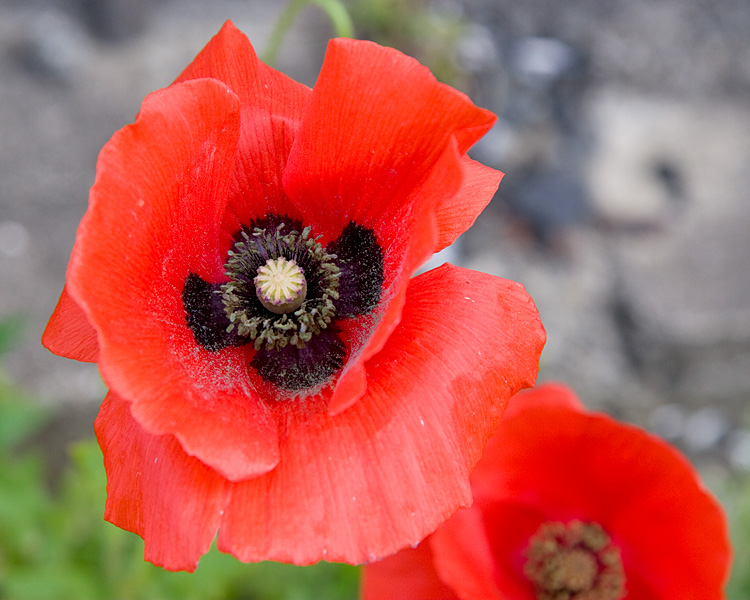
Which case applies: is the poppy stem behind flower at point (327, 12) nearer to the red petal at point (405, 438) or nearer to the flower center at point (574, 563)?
the red petal at point (405, 438)

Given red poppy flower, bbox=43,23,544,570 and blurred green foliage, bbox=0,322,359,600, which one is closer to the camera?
red poppy flower, bbox=43,23,544,570

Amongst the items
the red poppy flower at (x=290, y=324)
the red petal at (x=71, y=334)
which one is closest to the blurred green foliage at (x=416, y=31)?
the red poppy flower at (x=290, y=324)

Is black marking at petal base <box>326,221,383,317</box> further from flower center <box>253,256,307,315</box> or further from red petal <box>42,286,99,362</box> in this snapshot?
red petal <box>42,286,99,362</box>

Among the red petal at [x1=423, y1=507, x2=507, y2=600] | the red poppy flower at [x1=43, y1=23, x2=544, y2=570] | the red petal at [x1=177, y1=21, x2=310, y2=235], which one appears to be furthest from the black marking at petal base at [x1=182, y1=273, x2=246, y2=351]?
the red petal at [x1=423, y1=507, x2=507, y2=600]

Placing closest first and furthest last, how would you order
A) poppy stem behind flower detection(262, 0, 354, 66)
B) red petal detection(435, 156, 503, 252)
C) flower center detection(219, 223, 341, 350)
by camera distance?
red petal detection(435, 156, 503, 252) < flower center detection(219, 223, 341, 350) < poppy stem behind flower detection(262, 0, 354, 66)

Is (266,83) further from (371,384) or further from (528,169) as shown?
(528,169)

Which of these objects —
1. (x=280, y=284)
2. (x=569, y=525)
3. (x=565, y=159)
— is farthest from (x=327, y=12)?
(x=565, y=159)

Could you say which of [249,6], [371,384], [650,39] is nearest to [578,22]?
[650,39]
